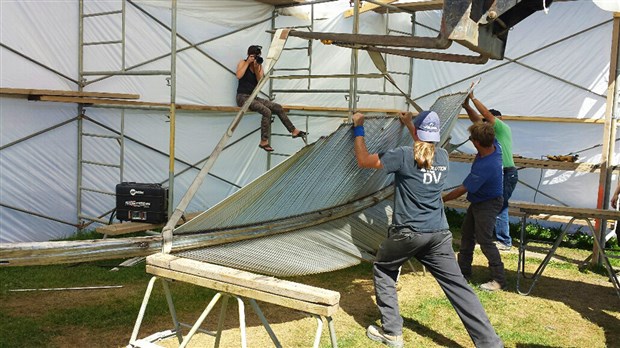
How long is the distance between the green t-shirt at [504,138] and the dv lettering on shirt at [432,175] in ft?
8.06

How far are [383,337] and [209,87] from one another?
5208 mm

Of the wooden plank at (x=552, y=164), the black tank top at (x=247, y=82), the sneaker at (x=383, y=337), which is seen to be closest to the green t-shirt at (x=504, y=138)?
the wooden plank at (x=552, y=164)

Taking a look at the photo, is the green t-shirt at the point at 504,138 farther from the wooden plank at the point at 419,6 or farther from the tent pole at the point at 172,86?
the tent pole at the point at 172,86

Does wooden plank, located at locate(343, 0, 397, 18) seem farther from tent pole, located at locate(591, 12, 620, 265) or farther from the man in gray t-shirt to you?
the man in gray t-shirt

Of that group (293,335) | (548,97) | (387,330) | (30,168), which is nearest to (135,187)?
(30,168)

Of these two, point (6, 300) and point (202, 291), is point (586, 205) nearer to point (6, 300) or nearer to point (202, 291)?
point (202, 291)

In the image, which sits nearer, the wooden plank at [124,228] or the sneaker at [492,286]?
the sneaker at [492,286]

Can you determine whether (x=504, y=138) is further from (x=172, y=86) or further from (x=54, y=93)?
(x=54, y=93)

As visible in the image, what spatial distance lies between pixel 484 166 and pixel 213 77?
4.52 m

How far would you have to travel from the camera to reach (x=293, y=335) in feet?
15.0

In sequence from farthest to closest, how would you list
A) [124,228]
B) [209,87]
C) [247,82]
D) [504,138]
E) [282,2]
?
[282,2]
[209,87]
[247,82]
[504,138]
[124,228]

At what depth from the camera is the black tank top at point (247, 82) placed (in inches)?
332

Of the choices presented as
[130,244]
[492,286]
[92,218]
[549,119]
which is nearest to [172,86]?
[92,218]

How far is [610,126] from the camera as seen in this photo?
687 cm
